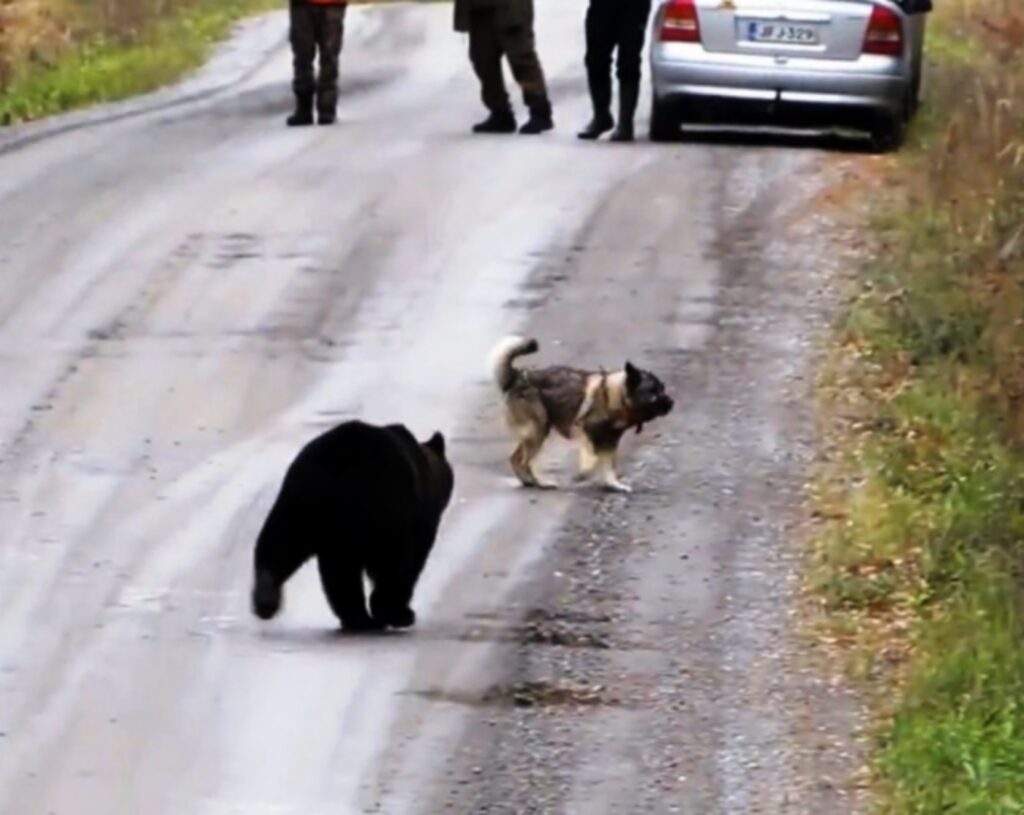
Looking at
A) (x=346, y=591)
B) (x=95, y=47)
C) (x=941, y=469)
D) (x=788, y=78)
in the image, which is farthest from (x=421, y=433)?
(x=95, y=47)

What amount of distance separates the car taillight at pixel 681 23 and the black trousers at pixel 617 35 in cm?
20

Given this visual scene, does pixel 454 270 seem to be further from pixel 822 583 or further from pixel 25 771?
pixel 25 771

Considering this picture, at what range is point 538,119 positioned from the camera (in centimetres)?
2133

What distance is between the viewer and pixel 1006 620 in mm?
9258

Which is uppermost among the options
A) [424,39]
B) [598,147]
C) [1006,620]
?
[1006,620]

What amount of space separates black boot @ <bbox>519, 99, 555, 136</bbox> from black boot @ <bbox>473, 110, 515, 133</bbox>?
0.32 feet

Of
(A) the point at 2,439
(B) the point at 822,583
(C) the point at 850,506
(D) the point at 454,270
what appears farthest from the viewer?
(D) the point at 454,270

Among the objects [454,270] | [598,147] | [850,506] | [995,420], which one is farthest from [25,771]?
[598,147]

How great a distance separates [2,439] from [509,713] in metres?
4.25

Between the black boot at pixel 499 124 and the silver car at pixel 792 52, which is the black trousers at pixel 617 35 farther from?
the black boot at pixel 499 124

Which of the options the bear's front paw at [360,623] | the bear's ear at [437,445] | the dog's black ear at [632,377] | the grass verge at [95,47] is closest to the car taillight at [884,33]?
the grass verge at [95,47]

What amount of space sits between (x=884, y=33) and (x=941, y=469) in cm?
882

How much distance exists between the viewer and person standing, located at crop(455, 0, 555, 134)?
21016mm

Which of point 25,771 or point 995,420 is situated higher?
point 25,771
